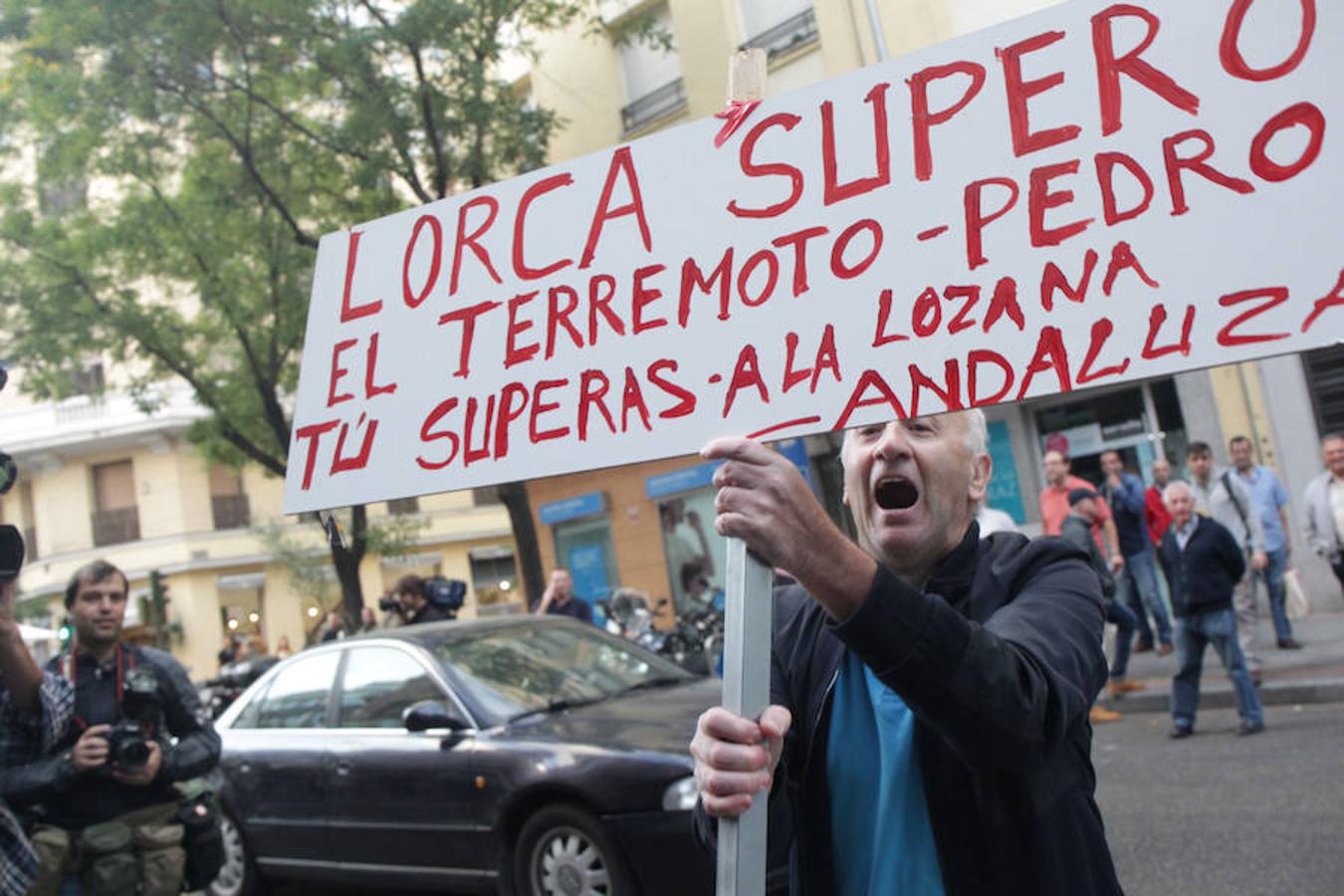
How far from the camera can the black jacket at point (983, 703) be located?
142 cm

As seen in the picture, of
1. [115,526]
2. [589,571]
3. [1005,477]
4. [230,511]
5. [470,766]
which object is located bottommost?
[470,766]

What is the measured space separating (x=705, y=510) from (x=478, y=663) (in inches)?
479

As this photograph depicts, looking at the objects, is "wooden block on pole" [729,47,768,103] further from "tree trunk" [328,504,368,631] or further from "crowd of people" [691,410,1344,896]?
"tree trunk" [328,504,368,631]

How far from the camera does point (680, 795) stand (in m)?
4.82

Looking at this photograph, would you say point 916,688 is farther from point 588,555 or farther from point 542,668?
point 588,555

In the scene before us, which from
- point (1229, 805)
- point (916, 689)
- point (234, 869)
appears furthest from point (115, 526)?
point (916, 689)

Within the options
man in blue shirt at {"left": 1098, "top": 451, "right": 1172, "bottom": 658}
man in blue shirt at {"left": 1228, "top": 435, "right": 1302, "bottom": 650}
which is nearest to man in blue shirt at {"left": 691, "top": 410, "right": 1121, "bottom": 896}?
man in blue shirt at {"left": 1228, "top": 435, "right": 1302, "bottom": 650}

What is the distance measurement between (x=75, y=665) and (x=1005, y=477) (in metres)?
12.3

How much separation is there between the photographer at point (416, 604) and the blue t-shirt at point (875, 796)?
7.45 meters

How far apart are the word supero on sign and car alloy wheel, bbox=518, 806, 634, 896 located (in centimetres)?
339

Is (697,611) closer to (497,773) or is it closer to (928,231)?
(497,773)

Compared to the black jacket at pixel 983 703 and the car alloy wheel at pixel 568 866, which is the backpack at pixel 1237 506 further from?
the black jacket at pixel 983 703

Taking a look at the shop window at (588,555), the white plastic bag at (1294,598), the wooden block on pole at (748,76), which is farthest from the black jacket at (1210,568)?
the shop window at (588,555)

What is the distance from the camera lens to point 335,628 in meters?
15.8
